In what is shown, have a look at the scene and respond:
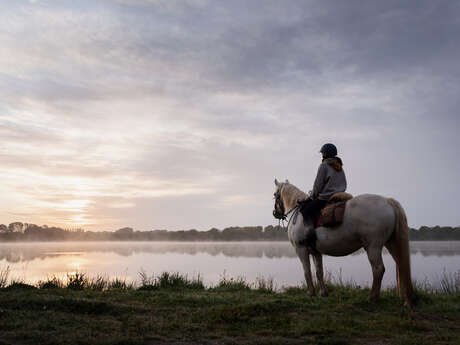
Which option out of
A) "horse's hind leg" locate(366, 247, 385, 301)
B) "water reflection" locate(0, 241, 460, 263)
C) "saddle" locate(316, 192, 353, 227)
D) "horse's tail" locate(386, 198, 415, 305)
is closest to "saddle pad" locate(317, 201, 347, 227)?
"saddle" locate(316, 192, 353, 227)

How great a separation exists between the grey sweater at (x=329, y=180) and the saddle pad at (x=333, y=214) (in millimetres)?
518

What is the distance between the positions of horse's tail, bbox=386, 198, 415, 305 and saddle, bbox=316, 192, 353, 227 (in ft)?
2.75

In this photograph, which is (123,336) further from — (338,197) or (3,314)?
(338,197)

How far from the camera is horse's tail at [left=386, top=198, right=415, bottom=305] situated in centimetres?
710

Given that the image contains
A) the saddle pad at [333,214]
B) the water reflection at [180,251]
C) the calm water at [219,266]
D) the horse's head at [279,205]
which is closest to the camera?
the saddle pad at [333,214]

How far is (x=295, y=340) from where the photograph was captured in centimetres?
479

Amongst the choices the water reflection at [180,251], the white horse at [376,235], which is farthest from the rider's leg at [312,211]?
the water reflection at [180,251]

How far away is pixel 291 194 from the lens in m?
9.40

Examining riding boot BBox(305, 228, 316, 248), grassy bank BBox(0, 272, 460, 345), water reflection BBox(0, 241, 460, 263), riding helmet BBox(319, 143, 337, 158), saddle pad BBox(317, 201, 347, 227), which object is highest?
riding helmet BBox(319, 143, 337, 158)

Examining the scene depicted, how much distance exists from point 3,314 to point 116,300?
2433mm

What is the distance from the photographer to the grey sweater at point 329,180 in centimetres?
822

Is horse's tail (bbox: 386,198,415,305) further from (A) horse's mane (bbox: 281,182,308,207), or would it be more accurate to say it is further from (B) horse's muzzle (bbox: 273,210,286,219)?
(B) horse's muzzle (bbox: 273,210,286,219)

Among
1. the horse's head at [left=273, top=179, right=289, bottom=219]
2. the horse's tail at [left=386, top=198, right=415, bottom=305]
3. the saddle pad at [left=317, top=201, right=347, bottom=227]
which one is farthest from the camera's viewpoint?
the horse's head at [left=273, top=179, right=289, bottom=219]

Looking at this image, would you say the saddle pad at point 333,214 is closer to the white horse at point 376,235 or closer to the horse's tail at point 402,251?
the white horse at point 376,235
